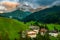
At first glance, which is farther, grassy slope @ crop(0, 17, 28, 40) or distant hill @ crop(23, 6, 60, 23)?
distant hill @ crop(23, 6, 60, 23)

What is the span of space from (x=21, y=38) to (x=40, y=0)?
15820 mm

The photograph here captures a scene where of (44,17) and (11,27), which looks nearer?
(11,27)

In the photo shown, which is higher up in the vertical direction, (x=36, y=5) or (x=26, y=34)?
(x=36, y=5)

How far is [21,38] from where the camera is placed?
16.4 metres

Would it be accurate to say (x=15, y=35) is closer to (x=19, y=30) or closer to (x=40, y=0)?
(x=19, y=30)

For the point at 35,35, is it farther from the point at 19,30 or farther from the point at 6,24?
the point at 6,24

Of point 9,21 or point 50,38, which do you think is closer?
point 50,38

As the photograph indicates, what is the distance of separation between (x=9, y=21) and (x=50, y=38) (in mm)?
6708

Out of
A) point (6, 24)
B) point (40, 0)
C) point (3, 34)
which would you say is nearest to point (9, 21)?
point (6, 24)

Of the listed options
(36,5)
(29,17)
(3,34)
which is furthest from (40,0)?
(3,34)

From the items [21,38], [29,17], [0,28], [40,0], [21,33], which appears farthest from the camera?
[40,0]

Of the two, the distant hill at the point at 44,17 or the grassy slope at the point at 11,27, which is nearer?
the grassy slope at the point at 11,27

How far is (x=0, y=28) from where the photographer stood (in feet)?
63.7

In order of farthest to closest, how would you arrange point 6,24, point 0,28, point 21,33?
point 6,24 → point 0,28 → point 21,33
